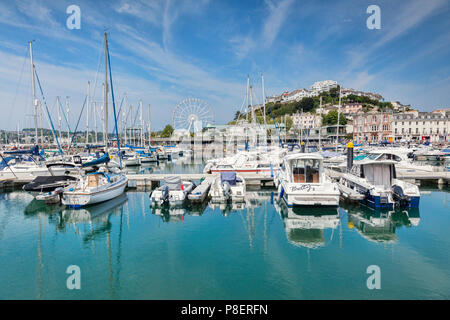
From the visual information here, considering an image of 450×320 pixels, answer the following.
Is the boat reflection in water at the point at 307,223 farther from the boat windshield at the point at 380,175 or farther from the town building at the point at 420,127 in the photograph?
the town building at the point at 420,127

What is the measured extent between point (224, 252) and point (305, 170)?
9.57 meters

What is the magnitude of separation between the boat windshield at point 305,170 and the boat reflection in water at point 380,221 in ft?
9.95

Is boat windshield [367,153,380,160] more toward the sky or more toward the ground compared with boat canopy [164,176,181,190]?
more toward the sky

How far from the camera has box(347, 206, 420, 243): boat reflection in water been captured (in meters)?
12.6

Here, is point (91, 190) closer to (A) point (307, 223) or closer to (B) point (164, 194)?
(B) point (164, 194)

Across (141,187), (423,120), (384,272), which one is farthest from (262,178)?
(423,120)

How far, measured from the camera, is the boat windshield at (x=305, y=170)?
1780cm

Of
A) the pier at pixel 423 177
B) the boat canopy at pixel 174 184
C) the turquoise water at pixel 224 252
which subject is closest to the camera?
the turquoise water at pixel 224 252

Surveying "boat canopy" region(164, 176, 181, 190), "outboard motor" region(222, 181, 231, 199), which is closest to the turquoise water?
"outboard motor" region(222, 181, 231, 199)

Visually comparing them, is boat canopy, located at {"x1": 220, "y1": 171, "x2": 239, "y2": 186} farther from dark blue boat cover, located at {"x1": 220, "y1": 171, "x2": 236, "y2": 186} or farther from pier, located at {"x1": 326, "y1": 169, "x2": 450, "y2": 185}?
pier, located at {"x1": 326, "y1": 169, "x2": 450, "y2": 185}

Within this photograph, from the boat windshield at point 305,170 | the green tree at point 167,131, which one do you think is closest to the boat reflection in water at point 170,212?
the boat windshield at point 305,170

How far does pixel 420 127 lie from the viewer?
250 feet

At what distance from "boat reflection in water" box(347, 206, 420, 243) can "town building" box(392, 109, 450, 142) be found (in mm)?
72762
